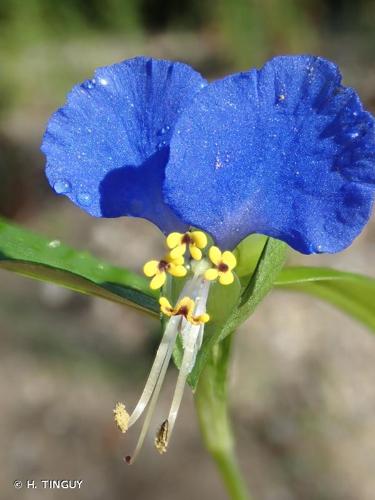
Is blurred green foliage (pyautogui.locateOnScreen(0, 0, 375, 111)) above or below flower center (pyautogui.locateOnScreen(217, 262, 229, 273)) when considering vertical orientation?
below

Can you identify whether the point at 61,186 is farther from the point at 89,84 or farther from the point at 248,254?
the point at 248,254

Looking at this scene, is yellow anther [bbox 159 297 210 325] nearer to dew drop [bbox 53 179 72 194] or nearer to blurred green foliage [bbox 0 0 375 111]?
dew drop [bbox 53 179 72 194]

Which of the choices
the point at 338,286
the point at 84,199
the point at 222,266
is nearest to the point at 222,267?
the point at 222,266

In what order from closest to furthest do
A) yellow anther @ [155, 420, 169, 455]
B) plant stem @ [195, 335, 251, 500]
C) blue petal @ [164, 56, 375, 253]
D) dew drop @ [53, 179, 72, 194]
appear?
blue petal @ [164, 56, 375, 253]
yellow anther @ [155, 420, 169, 455]
dew drop @ [53, 179, 72, 194]
plant stem @ [195, 335, 251, 500]

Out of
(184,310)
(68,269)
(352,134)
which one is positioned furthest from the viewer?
(68,269)

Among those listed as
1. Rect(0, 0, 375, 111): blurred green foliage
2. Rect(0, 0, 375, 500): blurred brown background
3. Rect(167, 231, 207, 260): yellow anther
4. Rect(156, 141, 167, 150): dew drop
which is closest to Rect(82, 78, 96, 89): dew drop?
Rect(156, 141, 167, 150): dew drop

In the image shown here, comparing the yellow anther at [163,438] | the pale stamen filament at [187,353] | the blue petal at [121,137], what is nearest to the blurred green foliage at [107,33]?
the blue petal at [121,137]
